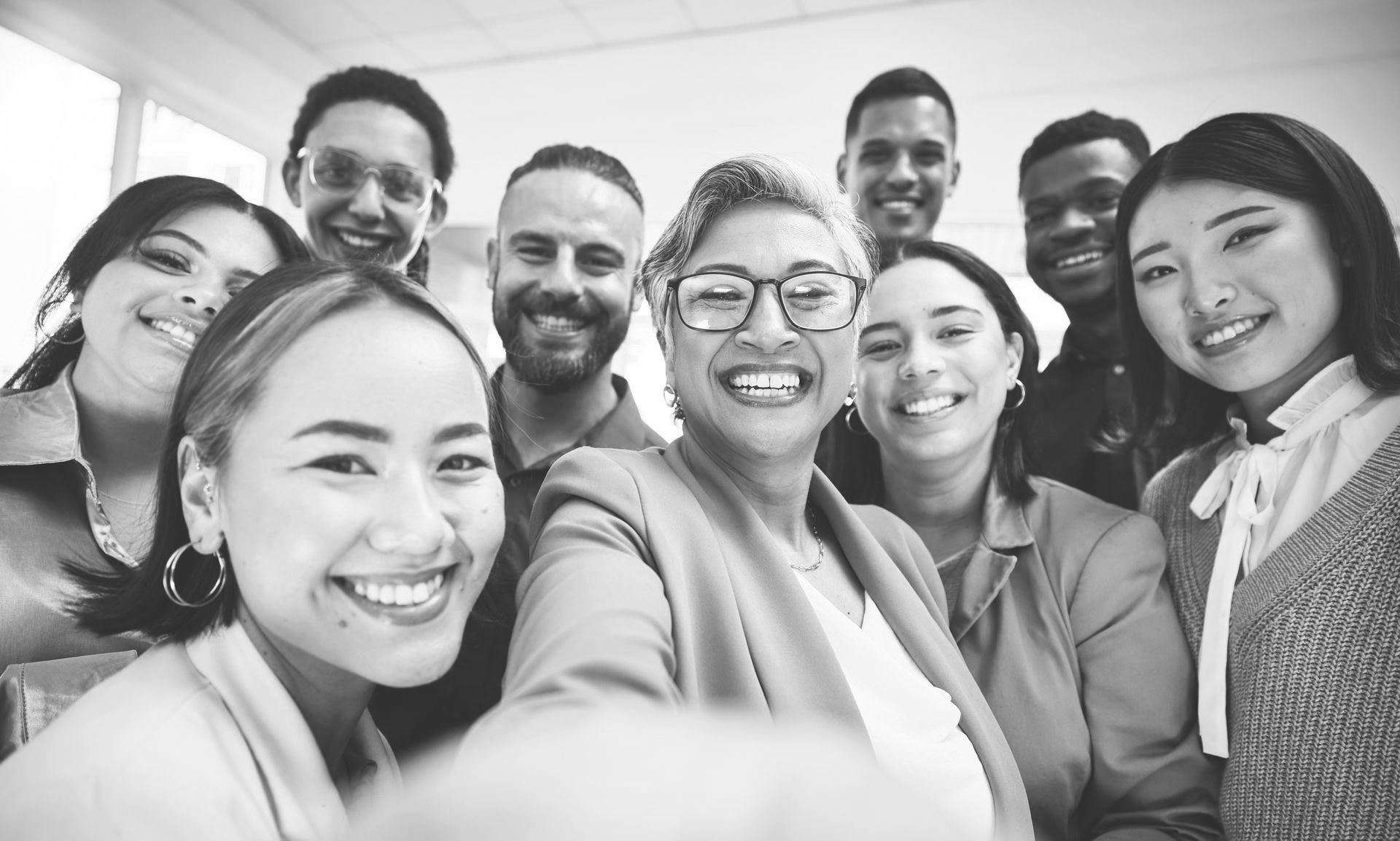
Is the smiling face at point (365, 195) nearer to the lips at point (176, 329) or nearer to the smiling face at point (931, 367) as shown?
the lips at point (176, 329)

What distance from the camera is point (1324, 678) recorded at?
1.46 m

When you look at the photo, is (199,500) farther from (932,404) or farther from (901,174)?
(901,174)

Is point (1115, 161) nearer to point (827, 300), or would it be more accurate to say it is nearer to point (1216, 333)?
point (1216, 333)

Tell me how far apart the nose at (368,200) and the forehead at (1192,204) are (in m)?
1.90

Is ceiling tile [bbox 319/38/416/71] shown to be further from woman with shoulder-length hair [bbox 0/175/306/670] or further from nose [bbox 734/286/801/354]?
nose [bbox 734/286/801/354]

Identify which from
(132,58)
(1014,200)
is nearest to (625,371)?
(1014,200)

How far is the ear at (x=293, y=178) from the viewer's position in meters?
2.77

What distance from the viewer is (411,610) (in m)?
1.11

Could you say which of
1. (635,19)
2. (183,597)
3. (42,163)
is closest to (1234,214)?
(183,597)

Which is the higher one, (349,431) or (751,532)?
(349,431)

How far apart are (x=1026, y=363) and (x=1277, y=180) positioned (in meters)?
0.61

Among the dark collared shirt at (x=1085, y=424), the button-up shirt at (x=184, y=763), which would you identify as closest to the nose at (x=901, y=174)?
the dark collared shirt at (x=1085, y=424)

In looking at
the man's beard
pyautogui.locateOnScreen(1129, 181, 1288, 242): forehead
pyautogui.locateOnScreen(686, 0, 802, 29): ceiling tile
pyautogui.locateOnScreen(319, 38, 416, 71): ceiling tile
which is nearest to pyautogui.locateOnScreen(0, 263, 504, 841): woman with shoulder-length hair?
the man's beard

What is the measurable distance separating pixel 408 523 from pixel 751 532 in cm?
50
